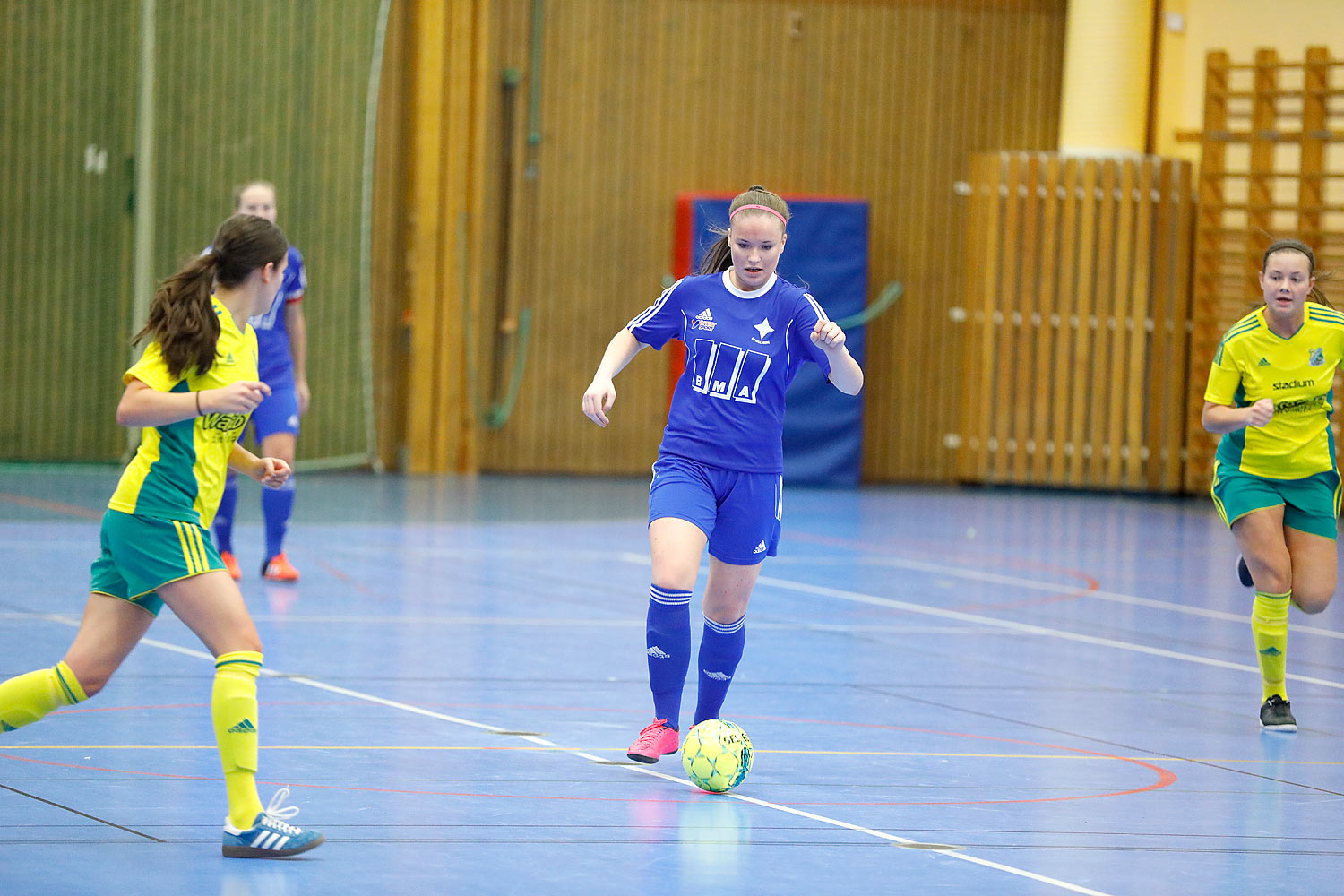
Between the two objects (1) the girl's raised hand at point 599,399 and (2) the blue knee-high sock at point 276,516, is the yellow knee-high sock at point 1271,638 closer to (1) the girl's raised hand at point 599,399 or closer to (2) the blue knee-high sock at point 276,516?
(1) the girl's raised hand at point 599,399

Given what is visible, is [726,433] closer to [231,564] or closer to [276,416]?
[276,416]

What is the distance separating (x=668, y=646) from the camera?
4.92 meters

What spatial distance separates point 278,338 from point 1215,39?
1146cm

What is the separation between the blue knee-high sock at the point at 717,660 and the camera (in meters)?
5.03

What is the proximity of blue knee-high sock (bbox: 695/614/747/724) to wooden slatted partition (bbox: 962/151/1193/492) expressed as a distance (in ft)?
38.6

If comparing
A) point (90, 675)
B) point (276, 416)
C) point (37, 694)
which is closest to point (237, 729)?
point (90, 675)

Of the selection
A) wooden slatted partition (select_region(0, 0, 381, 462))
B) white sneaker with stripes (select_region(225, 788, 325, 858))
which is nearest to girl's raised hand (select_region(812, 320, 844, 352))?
white sneaker with stripes (select_region(225, 788, 325, 858))

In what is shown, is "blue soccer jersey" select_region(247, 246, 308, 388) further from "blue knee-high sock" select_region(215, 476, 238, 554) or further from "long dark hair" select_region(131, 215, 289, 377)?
"long dark hair" select_region(131, 215, 289, 377)

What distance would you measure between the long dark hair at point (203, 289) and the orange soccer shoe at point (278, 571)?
472cm

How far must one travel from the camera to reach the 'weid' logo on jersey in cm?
495

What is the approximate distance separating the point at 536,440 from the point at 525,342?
968 millimetres

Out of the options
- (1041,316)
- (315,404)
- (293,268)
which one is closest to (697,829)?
(293,268)

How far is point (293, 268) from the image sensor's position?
859 cm

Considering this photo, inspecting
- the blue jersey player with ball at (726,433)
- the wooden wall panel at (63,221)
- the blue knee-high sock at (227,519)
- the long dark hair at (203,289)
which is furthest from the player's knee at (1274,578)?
the wooden wall panel at (63,221)
